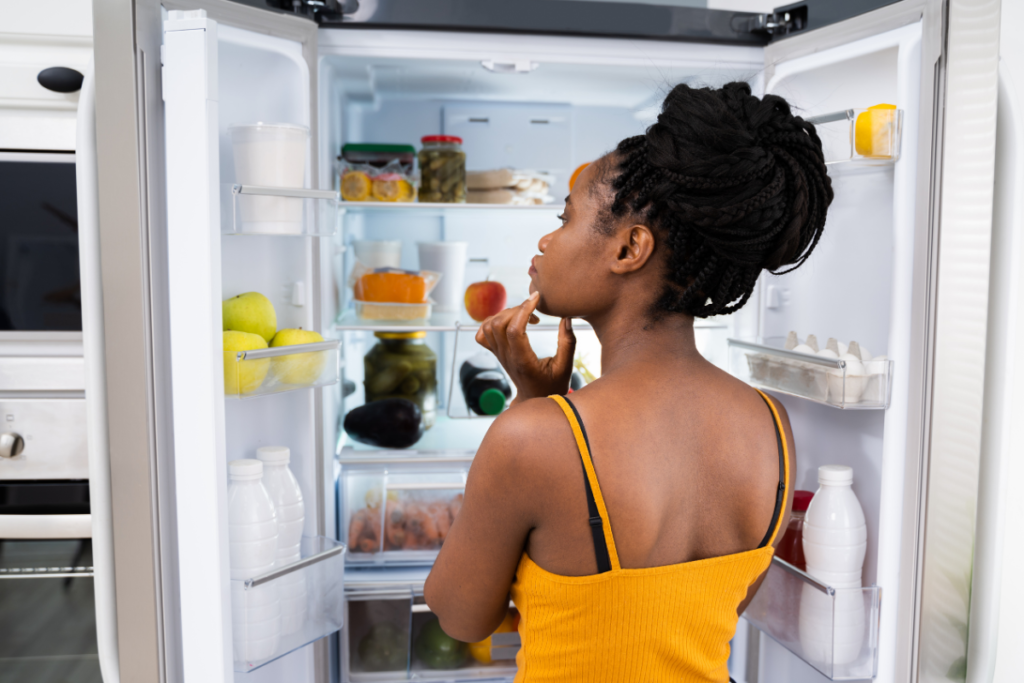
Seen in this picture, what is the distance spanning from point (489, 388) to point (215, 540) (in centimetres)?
88

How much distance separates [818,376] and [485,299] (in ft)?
2.79

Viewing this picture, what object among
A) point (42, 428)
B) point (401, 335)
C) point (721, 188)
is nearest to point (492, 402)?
point (401, 335)

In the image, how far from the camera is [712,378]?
36.9 inches

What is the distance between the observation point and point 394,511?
1809 mm

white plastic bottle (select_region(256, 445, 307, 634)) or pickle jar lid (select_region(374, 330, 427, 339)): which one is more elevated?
pickle jar lid (select_region(374, 330, 427, 339))

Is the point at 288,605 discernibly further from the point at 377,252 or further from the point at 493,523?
the point at 377,252

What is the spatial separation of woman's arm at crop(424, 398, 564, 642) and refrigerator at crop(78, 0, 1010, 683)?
1.31ft

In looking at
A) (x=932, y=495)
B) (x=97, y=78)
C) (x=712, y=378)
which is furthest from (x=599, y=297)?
(x=97, y=78)

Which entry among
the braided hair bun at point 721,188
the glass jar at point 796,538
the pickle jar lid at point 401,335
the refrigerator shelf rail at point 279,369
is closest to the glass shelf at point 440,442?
the pickle jar lid at point 401,335

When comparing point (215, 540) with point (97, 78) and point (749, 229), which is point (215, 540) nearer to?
point (97, 78)

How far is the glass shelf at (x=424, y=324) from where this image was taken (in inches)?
66.4

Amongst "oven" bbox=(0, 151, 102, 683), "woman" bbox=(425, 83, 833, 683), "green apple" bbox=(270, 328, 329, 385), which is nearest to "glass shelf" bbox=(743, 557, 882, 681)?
"woman" bbox=(425, 83, 833, 683)

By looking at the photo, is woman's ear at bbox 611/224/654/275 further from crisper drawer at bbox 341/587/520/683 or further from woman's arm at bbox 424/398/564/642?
crisper drawer at bbox 341/587/520/683

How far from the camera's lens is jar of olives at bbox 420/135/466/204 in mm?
1775
